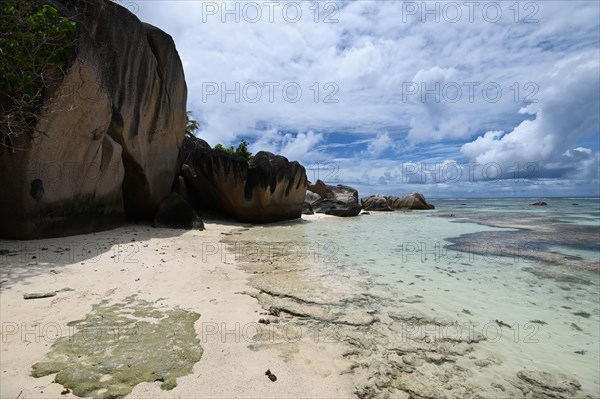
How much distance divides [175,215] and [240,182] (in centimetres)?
383

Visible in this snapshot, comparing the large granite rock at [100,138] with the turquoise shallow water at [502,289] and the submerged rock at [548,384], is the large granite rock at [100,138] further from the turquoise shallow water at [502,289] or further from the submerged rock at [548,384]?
the submerged rock at [548,384]

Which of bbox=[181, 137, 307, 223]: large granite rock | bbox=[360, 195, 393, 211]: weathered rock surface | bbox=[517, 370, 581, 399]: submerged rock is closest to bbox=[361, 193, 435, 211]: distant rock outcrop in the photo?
bbox=[360, 195, 393, 211]: weathered rock surface

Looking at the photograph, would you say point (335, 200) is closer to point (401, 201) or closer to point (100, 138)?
point (401, 201)

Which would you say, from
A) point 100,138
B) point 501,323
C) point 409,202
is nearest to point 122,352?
point 501,323

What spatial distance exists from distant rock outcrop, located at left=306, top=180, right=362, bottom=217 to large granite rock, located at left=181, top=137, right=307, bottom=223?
746 centimetres

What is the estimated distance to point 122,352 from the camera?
2.76 m

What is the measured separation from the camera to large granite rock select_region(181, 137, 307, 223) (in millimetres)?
13789

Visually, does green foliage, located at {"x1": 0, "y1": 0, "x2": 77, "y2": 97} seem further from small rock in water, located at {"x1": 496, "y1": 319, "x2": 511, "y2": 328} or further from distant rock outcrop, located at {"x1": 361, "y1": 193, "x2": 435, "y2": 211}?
distant rock outcrop, located at {"x1": 361, "y1": 193, "x2": 435, "y2": 211}

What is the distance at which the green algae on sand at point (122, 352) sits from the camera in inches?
93.2

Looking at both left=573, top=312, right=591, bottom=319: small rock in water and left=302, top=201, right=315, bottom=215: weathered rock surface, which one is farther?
left=302, top=201, right=315, bottom=215: weathered rock surface

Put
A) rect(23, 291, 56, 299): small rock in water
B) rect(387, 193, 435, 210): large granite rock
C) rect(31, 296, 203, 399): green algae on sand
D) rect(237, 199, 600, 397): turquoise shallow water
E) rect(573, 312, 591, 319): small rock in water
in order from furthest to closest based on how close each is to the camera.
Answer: rect(387, 193, 435, 210): large granite rock
rect(573, 312, 591, 319): small rock in water
rect(23, 291, 56, 299): small rock in water
rect(237, 199, 600, 397): turquoise shallow water
rect(31, 296, 203, 399): green algae on sand

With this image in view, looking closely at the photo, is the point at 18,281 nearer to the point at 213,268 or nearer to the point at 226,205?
the point at 213,268

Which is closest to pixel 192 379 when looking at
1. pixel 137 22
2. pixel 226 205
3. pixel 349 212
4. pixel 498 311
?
pixel 498 311

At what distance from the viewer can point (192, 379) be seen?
2449mm
